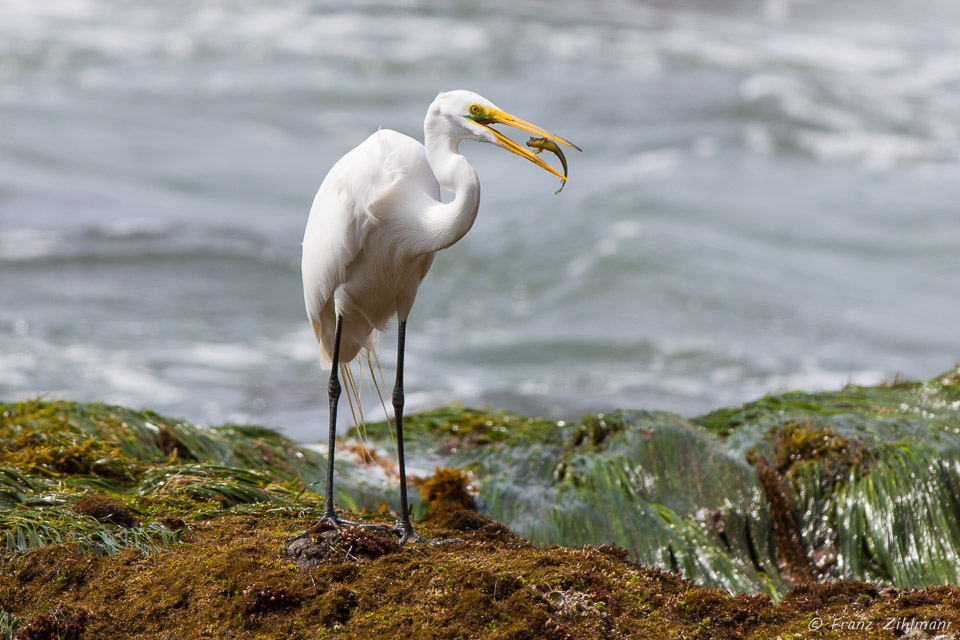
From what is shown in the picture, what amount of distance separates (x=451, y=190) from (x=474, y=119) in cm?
29

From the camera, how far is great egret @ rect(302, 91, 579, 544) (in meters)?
3.70

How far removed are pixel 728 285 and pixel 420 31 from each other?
45.3 feet

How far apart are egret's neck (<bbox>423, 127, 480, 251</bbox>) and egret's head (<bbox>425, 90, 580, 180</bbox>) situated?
74mm

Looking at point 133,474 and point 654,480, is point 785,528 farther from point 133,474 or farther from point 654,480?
point 133,474

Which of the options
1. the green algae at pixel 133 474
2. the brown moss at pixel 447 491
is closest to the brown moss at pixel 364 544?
the green algae at pixel 133 474

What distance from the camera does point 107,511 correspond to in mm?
3785

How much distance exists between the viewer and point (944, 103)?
63.8 feet

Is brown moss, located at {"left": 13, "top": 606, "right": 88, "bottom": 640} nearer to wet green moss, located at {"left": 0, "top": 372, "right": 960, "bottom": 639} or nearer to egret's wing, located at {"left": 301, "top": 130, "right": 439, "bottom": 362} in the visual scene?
wet green moss, located at {"left": 0, "top": 372, "right": 960, "bottom": 639}

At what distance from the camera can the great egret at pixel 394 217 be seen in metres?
3.70

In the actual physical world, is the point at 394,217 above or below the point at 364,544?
above

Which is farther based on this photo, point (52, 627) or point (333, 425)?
point (333, 425)

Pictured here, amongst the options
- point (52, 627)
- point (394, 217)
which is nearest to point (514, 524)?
point (394, 217)

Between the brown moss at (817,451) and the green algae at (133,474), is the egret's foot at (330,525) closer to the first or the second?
the green algae at (133,474)

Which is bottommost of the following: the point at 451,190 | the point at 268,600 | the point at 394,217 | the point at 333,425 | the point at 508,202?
the point at 268,600
